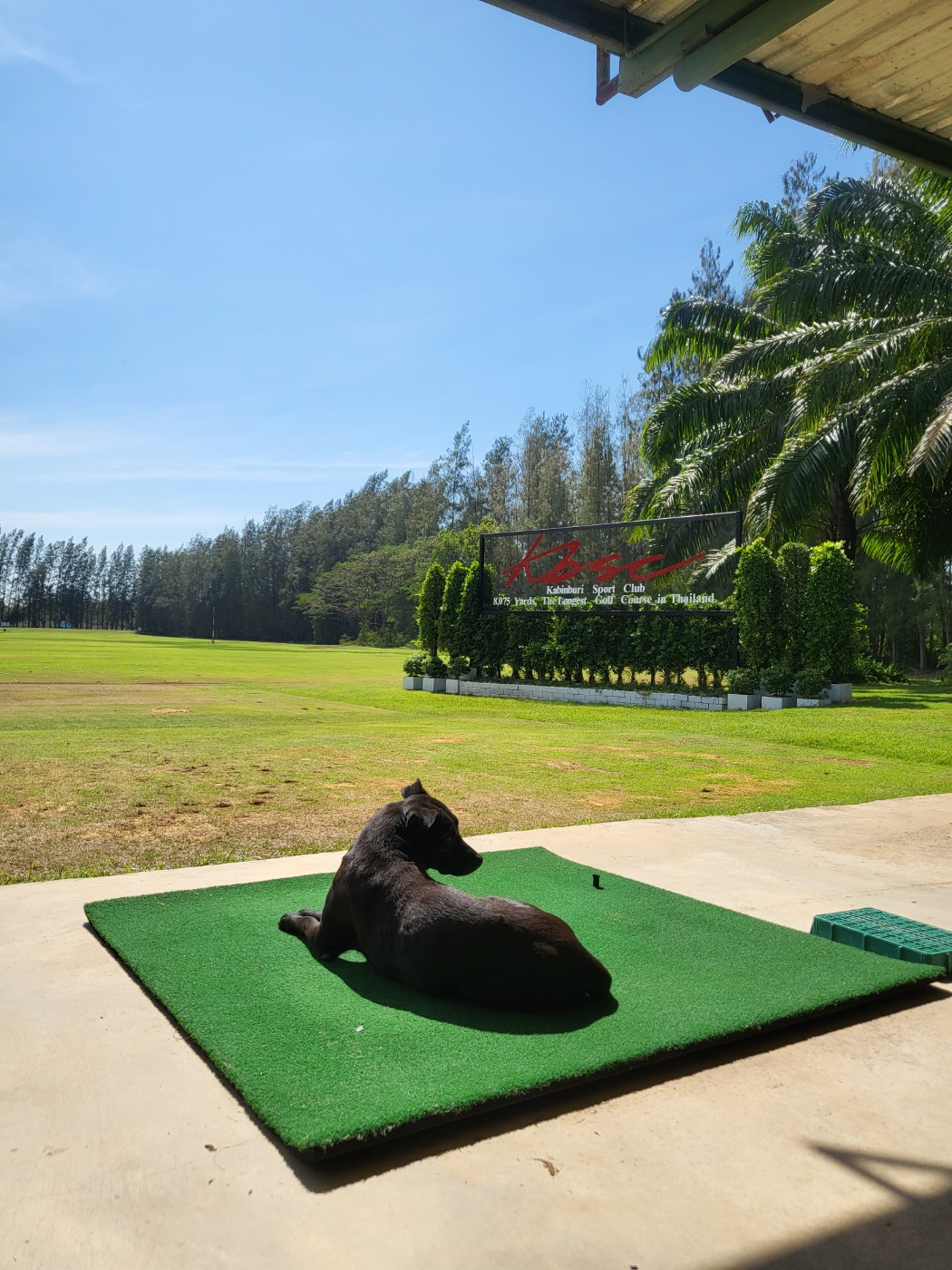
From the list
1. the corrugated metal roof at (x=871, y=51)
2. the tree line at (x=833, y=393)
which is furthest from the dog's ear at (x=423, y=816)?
the tree line at (x=833, y=393)

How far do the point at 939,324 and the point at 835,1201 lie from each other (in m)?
16.6

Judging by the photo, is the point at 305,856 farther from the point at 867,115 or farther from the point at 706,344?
the point at 706,344

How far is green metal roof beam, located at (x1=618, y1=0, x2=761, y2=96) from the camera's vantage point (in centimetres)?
290

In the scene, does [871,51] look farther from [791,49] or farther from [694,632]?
[694,632]

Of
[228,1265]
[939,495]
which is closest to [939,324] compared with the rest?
[939,495]

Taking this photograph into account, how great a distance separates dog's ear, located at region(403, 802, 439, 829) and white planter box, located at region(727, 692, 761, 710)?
47.0 feet

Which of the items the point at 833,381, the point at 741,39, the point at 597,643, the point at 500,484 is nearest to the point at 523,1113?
the point at 741,39

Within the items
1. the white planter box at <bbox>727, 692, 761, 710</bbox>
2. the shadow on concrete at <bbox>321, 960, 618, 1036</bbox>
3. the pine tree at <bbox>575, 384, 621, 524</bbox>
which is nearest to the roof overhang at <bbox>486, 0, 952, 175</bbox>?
the shadow on concrete at <bbox>321, 960, 618, 1036</bbox>

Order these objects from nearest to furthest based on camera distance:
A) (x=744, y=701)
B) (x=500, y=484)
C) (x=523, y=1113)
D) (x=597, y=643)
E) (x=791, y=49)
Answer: (x=523, y=1113), (x=791, y=49), (x=744, y=701), (x=597, y=643), (x=500, y=484)

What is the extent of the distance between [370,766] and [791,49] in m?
7.80

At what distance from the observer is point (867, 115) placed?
3.58m

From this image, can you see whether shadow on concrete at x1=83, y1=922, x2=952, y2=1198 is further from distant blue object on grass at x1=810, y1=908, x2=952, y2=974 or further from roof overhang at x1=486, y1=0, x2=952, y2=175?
roof overhang at x1=486, y1=0, x2=952, y2=175

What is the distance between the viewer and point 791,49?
318 cm

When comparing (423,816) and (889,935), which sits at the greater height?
(423,816)
